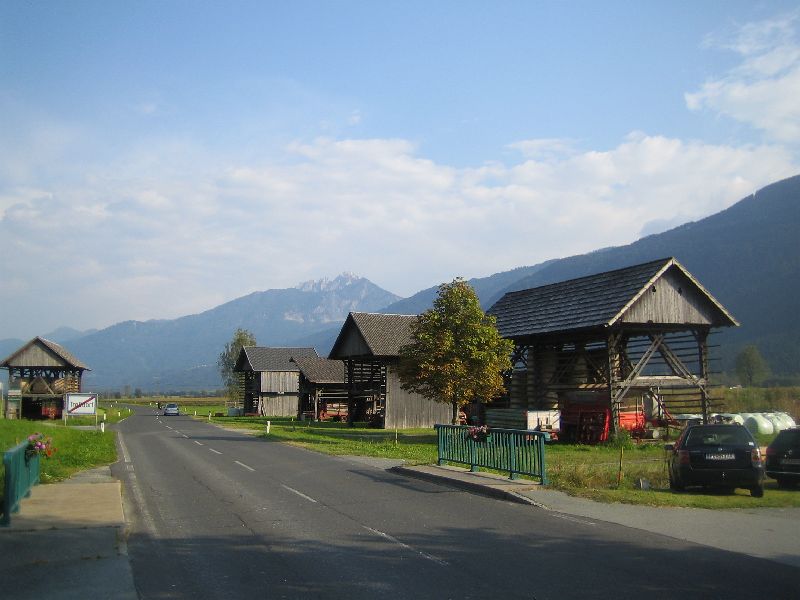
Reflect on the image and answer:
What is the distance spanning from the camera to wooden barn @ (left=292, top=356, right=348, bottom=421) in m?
64.8

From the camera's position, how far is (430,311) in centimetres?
3014

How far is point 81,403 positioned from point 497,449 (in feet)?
81.2

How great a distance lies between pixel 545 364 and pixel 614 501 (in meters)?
20.4

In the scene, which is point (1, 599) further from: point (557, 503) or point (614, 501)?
point (614, 501)

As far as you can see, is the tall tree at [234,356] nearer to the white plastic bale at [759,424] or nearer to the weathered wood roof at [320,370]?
the weathered wood roof at [320,370]

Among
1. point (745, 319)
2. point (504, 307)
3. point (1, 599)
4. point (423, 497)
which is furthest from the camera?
point (745, 319)

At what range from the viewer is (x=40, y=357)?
63.6 m

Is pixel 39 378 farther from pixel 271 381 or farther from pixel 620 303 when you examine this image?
pixel 620 303

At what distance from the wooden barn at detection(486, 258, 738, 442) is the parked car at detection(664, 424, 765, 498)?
1338cm

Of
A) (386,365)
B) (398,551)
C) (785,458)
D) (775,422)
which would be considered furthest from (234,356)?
(398,551)

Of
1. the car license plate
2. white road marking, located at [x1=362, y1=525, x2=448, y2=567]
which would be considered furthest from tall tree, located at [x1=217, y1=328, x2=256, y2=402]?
white road marking, located at [x1=362, y1=525, x2=448, y2=567]

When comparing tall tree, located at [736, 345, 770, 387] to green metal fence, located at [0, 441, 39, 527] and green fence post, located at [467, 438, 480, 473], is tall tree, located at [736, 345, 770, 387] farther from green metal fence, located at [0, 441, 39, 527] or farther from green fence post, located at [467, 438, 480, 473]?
green metal fence, located at [0, 441, 39, 527]

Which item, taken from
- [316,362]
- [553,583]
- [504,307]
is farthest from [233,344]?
[553,583]

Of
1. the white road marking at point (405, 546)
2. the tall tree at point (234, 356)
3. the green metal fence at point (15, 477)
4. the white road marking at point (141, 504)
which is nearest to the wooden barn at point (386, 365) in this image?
the white road marking at point (141, 504)
